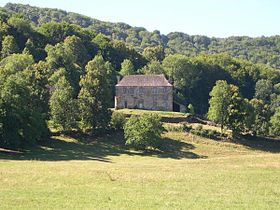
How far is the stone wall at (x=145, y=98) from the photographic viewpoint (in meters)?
93.9

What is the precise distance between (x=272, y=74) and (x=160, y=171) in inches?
4787

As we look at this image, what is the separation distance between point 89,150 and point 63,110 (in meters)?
10.8

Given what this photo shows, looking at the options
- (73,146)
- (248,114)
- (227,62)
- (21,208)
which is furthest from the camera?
(227,62)

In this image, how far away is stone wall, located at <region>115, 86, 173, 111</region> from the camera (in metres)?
93.9

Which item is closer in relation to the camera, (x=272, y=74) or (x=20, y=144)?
(x=20, y=144)

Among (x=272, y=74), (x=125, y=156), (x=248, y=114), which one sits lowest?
(x=125, y=156)

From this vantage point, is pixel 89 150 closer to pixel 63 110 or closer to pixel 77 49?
pixel 63 110

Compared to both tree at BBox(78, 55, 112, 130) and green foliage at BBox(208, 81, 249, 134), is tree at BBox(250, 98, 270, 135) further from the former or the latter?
tree at BBox(78, 55, 112, 130)

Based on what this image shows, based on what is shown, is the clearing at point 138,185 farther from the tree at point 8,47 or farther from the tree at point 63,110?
the tree at point 8,47

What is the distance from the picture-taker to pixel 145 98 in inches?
3718

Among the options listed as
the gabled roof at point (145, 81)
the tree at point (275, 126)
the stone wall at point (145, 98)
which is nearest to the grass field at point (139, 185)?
the tree at point (275, 126)

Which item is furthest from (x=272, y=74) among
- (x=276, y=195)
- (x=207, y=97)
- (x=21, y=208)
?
(x=21, y=208)

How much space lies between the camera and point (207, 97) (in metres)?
131

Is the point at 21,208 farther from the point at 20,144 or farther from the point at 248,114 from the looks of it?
the point at 248,114
